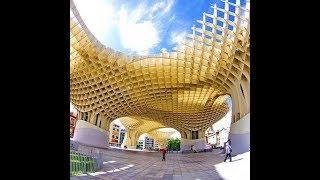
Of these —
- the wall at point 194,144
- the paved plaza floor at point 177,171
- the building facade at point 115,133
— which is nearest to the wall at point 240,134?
the paved plaza floor at point 177,171

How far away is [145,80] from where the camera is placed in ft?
86.6

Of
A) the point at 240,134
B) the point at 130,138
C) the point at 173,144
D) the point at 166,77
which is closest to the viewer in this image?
the point at 240,134

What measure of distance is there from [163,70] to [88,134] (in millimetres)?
11162

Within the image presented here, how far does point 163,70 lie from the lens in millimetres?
24828

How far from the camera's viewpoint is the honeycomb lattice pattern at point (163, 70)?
57.3 ft

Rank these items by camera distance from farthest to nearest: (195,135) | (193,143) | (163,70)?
(195,135)
(193,143)
(163,70)

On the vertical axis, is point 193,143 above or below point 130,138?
above

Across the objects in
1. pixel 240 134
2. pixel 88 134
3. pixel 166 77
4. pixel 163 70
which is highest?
pixel 163 70

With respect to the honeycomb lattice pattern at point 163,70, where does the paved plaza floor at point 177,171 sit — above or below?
below

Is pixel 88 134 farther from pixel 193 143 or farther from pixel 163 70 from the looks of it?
pixel 193 143

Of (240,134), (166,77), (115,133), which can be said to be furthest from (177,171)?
(115,133)

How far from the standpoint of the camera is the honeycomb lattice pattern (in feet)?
57.3

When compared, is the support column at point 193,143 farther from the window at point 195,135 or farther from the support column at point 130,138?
the support column at point 130,138
